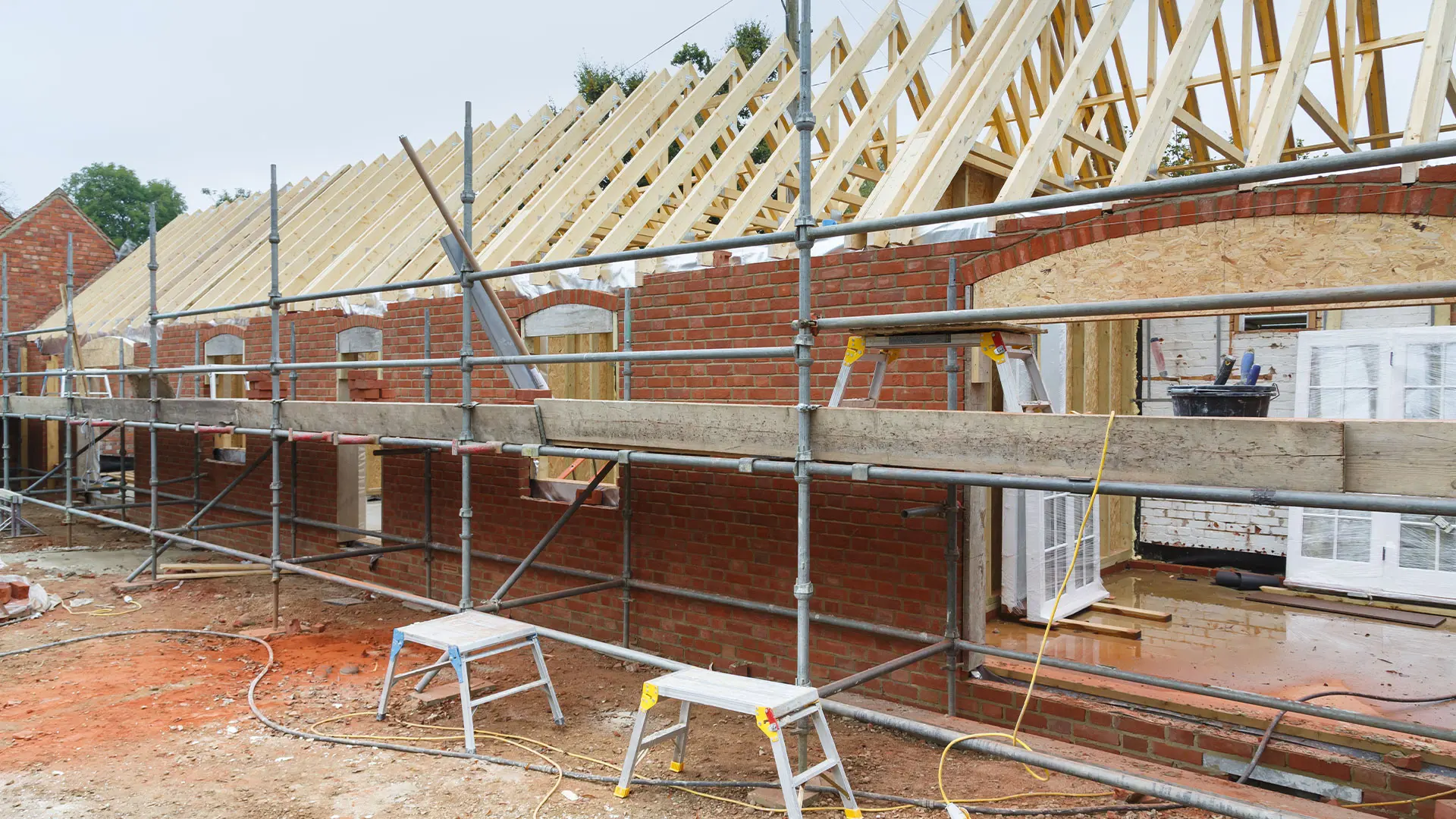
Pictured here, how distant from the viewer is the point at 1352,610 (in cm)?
850

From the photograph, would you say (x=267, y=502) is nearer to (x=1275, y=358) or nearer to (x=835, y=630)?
(x=835, y=630)

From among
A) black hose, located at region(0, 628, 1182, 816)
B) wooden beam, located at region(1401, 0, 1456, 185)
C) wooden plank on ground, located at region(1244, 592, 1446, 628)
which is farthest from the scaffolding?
wooden plank on ground, located at region(1244, 592, 1446, 628)

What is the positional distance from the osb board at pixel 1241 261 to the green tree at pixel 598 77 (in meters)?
24.3

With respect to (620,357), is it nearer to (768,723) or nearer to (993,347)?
(993,347)

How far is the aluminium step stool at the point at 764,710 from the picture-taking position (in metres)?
4.52

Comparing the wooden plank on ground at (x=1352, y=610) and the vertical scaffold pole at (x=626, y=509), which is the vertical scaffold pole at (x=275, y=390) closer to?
the vertical scaffold pole at (x=626, y=509)

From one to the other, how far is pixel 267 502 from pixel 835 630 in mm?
8788

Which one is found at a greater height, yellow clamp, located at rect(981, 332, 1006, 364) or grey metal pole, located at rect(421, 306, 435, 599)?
yellow clamp, located at rect(981, 332, 1006, 364)

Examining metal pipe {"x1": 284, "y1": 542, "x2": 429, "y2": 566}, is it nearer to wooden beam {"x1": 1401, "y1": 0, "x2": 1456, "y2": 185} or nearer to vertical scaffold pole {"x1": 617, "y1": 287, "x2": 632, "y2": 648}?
vertical scaffold pole {"x1": 617, "y1": 287, "x2": 632, "y2": 648}

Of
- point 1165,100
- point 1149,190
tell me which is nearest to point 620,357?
point 1149,190

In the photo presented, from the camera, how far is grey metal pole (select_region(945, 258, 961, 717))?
20.4 feet

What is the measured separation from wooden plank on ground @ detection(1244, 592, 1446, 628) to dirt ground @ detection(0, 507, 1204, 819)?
173 inches

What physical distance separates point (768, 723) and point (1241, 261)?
11.2ft

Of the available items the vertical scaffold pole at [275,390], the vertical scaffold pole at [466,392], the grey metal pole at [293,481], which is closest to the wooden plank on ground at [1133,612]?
the vertical scaffold pole at [466,392]
